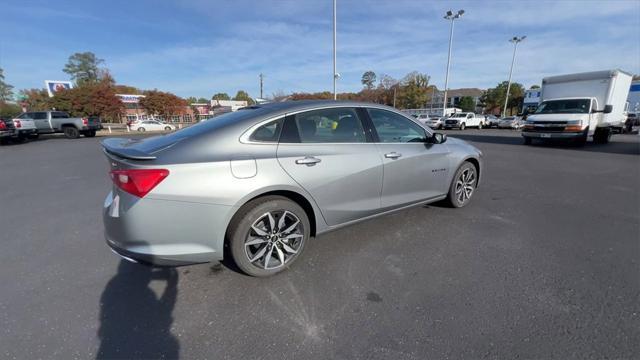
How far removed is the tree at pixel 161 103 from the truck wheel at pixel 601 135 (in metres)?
50.0

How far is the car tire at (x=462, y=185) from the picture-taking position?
4.14 m

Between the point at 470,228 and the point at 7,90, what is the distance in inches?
3869

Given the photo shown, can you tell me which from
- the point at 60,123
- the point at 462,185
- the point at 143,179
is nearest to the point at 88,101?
the point at 60,123

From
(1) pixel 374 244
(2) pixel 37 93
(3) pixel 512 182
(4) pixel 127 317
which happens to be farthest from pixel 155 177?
(2) pixel 37 93

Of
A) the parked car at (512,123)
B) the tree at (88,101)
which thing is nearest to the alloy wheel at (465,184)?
the parked car at (512,123)

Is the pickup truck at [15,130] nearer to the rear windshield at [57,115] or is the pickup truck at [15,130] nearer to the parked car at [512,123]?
the rear windshield at [57,115]

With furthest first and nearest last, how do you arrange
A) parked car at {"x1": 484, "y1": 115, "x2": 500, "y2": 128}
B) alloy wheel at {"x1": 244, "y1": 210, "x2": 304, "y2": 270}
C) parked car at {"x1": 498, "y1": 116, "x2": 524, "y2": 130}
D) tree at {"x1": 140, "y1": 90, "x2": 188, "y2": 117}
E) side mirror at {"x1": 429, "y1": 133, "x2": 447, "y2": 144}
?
tree at {"x1": 140, "y1": 90, "x2": 188, "y2": 117}
parked car at {"x1": 484, "y1": 115, "x2": 500, "y2": 128}
parked car at {"x1": 498, "y1": 116, "x2": 524, "y2": 130}
side mirror at {"x1": 429, "y1": 133, "x2": 447, "y2": 144}
alloy wheel at {"x1": 244, "y1": 210, "x2": 304, "y2": 270}

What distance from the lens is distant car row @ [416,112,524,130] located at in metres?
28.8

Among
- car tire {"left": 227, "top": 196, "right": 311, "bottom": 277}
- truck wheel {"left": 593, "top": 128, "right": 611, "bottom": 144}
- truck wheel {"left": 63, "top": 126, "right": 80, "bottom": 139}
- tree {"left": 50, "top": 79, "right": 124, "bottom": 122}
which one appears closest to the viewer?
car tire {"left": 227, "top": 196, "right": 311, "bottom": 277}

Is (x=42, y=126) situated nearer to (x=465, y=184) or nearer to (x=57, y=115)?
(x=57, y=115)

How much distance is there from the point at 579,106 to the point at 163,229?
15.9 m

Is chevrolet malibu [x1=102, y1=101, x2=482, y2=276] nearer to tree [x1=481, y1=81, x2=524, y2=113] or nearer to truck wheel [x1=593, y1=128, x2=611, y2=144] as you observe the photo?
truck wheel [x1=593, y1=128, x2=611, y2=144]

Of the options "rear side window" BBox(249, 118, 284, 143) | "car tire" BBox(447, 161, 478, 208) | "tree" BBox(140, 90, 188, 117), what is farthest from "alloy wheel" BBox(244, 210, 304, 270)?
"tree" BBox(140, 90, 188, 117)

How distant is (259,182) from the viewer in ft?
7.80
